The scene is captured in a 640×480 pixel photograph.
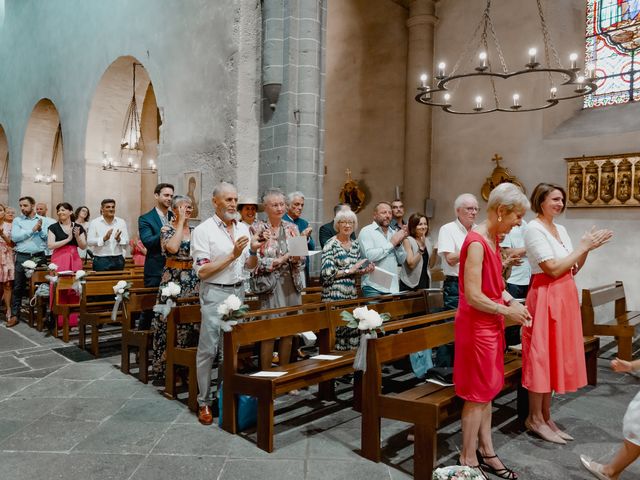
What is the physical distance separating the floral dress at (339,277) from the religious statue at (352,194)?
7.16 m

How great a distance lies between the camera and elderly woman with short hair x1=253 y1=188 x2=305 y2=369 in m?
4.24

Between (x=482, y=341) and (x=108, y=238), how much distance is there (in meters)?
5.60

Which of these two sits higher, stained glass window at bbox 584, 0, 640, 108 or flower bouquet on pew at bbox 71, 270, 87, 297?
stained glass window at bbox 584, 0, 640, 108

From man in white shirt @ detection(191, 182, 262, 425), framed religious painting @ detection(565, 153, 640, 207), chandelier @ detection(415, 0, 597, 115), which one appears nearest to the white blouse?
man in white shirt @ detection(191, 182, 262, 425)

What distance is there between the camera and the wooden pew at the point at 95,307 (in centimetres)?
566

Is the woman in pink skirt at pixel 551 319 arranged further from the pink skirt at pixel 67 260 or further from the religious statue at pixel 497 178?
the religious statue at pixel 497 178

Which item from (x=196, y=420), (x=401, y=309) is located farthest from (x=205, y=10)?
(x=196, y=420)

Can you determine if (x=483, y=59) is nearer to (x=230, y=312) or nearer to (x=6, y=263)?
(x=230, y=312)

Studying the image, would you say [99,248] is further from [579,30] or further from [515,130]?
[579,30]

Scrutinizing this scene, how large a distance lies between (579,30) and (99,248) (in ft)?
28.7

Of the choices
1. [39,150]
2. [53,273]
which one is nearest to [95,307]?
[53,273]

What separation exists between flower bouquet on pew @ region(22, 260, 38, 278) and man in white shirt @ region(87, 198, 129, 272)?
32.4 inches

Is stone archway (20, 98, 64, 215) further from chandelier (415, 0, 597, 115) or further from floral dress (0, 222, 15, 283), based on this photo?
chandelier (415, 0, 597, 115)

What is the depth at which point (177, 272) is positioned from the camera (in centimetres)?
464
